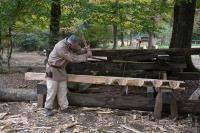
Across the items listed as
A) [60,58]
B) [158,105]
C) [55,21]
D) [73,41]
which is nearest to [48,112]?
[60,58]

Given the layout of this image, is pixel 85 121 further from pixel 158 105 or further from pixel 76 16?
pixel 76 16

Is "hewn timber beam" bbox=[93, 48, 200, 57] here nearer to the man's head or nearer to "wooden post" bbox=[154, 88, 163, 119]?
the man's head

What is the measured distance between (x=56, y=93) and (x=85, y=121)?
3.37 ft

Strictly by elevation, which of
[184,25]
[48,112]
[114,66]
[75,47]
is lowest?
[48,112]

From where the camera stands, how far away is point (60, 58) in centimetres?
830

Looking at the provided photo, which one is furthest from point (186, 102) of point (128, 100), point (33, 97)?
point (33, 97)

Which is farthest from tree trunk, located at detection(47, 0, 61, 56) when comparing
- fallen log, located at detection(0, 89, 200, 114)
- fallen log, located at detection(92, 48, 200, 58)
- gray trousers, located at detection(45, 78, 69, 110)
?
gray trousers, located at detection(45, 78, 69, 110)

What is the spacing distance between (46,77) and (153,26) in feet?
29.0

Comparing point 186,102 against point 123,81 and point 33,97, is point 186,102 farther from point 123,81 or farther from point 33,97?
point 33,97

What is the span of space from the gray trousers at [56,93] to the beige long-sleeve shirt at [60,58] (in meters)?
0.13

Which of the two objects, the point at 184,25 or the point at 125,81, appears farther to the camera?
the point at 184,25

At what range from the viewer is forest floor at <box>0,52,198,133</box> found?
7582mm

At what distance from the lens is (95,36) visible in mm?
26094

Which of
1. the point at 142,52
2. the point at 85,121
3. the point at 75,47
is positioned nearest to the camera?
the point at 85,121
